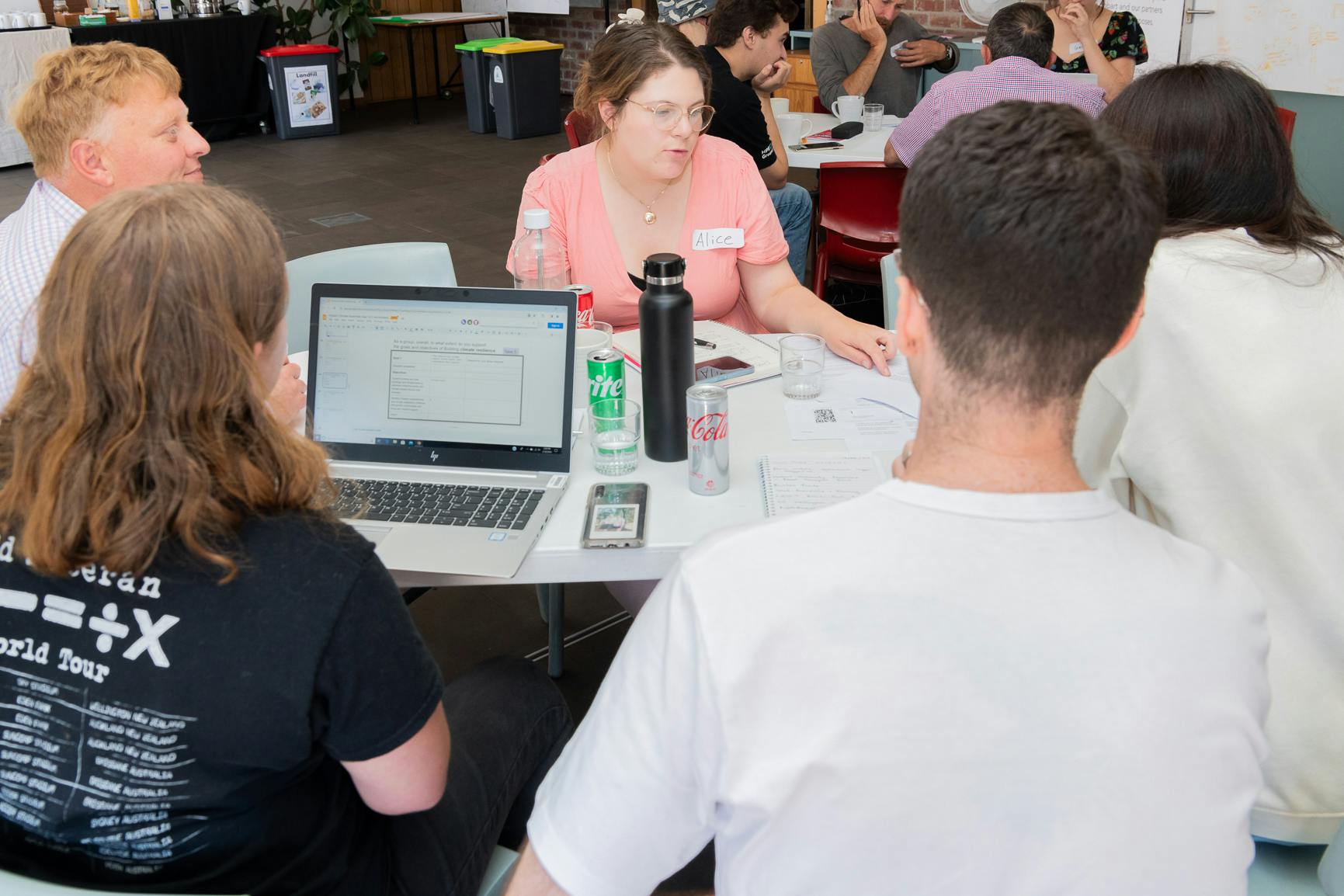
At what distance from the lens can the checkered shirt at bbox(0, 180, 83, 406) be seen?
172 centimetres

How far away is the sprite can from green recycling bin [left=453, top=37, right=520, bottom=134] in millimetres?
7523

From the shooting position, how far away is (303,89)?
27.7 ft

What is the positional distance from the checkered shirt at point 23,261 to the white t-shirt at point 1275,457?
1630mm

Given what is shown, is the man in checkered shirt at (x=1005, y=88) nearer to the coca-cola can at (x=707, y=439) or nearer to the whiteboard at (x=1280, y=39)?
the whiteboard at (x=1280, y=39)

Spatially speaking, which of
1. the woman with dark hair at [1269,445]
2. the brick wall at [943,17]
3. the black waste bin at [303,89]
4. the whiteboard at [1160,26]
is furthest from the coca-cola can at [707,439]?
the black waste bin at [303,89]

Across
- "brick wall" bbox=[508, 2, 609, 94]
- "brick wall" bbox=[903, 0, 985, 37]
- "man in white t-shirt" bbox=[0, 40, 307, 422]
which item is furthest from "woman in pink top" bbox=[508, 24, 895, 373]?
"brick wall" bbox=[508, 2, 609, 94]

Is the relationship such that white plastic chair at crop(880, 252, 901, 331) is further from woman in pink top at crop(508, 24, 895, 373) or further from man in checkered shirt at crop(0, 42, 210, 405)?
man in checkered shirt at crop(0, 42, 210, 405)

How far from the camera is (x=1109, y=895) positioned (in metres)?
0.72

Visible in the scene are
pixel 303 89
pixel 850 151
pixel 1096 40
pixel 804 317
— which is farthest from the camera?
pixel 303 89

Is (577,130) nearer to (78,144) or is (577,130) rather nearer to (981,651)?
(78,144)

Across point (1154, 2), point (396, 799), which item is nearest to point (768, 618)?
point (396, 799)

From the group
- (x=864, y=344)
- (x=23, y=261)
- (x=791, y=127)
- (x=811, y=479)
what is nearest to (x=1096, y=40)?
(x=791, y=127)

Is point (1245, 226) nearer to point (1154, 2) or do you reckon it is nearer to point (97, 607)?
point (97, 607)

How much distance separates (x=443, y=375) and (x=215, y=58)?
7.92 m
